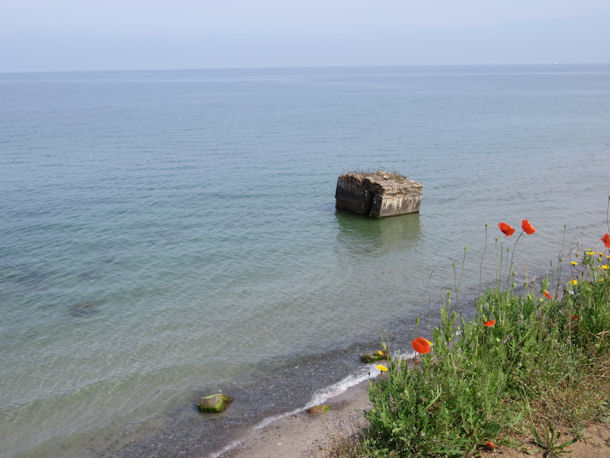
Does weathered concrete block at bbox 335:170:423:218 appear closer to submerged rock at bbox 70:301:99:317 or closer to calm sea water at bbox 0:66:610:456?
calm sea water at bbox 0:66:610:456

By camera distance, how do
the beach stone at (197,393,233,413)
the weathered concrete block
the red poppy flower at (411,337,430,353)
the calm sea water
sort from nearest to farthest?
the red poppy flower at (411,337,430,353) → the beach stone at (197,393,233,413) → the calm sea water → the weathered concrete block

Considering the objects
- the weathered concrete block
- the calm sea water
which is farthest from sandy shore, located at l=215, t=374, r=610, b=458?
the weathered concrete block


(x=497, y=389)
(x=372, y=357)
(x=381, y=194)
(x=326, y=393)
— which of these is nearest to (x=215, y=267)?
(x=372, y=357)

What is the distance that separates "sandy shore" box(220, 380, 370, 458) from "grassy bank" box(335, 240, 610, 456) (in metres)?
1.59

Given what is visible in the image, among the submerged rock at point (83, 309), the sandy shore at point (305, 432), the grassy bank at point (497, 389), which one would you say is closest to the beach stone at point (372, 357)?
the sandy shore at point (305, 432)

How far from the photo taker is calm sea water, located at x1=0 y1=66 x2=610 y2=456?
35.9ft

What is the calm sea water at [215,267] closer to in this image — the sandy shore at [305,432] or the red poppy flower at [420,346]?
the sandy shore at [305,432]

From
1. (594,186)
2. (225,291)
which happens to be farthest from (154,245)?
(594,186)

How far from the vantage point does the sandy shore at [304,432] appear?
8.92 metres

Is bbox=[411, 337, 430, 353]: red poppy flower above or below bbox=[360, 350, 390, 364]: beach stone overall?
above

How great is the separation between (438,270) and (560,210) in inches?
407

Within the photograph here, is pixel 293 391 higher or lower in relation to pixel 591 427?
lower

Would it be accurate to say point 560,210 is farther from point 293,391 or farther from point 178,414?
point 178,414

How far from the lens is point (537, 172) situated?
32.8 metres
